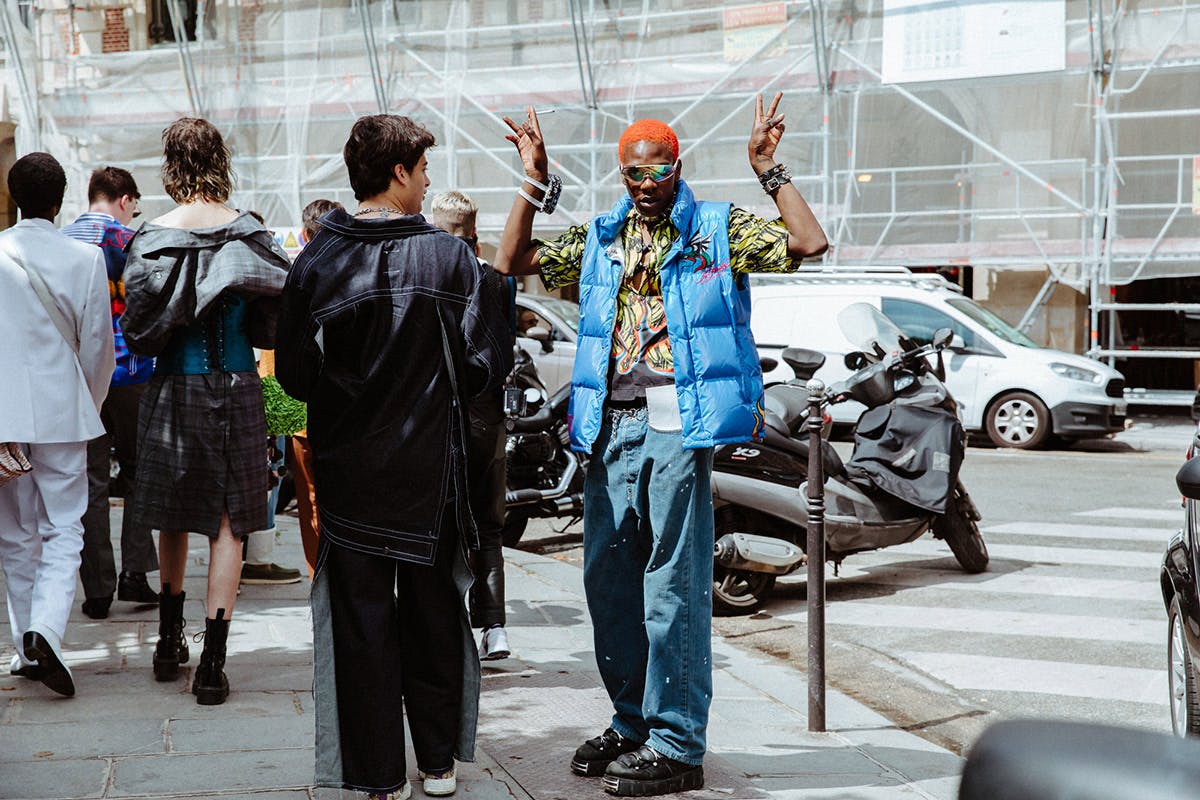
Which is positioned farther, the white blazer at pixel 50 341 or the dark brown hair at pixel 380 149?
the white blazer at pixel 50 341

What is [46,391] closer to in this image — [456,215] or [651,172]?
[456,215]

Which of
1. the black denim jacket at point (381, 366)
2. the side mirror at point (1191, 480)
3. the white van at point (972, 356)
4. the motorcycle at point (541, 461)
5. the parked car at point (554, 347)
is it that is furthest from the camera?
the white van at point (972, 356)

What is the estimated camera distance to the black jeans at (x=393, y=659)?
3682mm

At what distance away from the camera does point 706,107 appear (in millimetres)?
18562

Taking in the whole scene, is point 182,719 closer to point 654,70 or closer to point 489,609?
point 489,609

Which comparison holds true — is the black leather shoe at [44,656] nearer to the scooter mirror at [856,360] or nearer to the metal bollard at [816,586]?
the metal bollard at [816,586]

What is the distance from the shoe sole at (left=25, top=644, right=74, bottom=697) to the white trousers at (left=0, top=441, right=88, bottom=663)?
0.22 metres

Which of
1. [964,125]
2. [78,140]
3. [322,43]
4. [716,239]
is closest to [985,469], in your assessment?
[964,125]

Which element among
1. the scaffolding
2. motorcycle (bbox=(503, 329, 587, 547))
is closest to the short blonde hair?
motorcycle (bbox=(503, 329, 587, 547))

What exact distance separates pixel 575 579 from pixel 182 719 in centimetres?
320

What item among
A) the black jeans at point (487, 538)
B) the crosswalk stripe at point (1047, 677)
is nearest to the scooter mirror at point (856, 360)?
the crosswalk stripe at point (1047, 677)

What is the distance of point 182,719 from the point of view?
179 inches

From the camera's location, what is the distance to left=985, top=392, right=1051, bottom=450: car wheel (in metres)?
14.6

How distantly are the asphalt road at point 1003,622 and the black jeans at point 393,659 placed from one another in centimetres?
203
